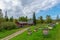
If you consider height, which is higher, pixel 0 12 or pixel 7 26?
pixel 0 12

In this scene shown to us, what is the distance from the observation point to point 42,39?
2564 centimetres

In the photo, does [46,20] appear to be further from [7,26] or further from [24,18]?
[7,26]

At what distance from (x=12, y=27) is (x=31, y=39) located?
32.2 m

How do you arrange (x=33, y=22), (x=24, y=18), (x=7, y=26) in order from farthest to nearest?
(x=24, y=18), (x=33, y=22), (x=7, y=26)

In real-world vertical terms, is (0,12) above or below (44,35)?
above

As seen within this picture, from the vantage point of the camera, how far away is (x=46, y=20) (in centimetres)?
13725

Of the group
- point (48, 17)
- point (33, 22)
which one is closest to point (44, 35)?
point (33, 22)

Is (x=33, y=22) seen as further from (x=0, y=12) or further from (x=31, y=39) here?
(x=31, y=39)

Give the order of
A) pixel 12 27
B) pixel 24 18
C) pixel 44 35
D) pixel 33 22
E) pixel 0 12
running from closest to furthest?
pixel 44 35 < pixel 12 27 < pixel 0 12 < pixel 33 22 < pixel 24 18

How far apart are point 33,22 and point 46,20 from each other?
4113 centimetres

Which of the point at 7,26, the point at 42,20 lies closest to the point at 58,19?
the point at 42,20

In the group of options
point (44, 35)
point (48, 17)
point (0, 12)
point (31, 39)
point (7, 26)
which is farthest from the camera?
point (48, 17)

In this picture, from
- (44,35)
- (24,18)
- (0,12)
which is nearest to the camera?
(44,35)

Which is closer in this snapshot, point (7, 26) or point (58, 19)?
point (7, 26)
